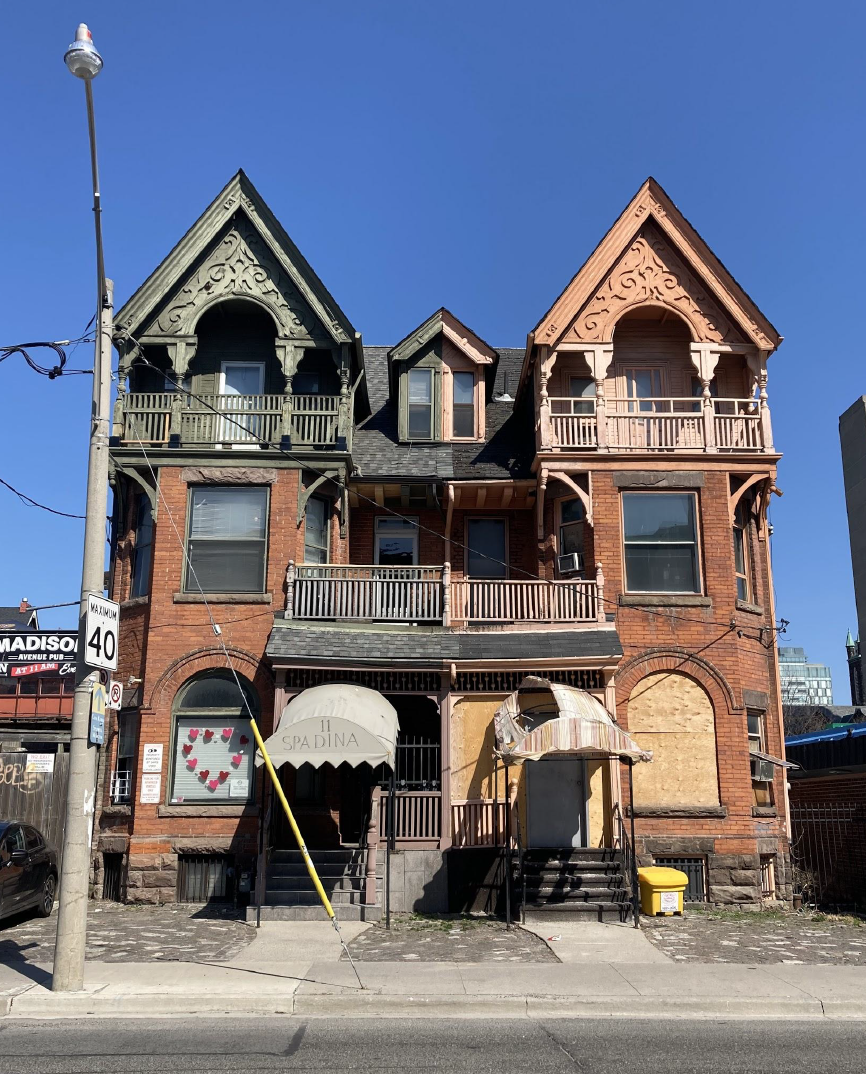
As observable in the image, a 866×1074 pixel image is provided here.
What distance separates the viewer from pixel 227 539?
19.7 m

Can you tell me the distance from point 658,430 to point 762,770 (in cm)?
701

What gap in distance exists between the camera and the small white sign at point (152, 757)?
18.4 metres

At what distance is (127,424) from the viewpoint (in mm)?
19953

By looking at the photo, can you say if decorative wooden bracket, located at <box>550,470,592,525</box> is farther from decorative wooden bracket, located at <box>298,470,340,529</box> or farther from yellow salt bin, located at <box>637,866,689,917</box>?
yellow salt bin, located at <box>637,866,689,917</box>

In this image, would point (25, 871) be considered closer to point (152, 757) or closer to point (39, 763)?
point (152, 757)

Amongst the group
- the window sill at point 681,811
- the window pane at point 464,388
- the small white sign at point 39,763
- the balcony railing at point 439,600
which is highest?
the window pane at point 464,388

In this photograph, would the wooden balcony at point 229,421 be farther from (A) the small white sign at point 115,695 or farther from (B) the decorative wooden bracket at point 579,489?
(A) the small white sign at point 115,695

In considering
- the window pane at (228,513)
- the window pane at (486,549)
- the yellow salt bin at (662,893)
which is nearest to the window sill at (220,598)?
the window pane at (228,513)

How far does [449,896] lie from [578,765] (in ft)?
11.3

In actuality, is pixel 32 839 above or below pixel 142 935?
above

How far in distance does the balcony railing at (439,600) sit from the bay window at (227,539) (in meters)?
1.19

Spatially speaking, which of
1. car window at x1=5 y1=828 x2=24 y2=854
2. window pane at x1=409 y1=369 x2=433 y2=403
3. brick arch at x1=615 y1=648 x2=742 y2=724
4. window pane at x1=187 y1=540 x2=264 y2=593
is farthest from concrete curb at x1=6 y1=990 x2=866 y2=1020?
window pane at x1=409 y1=369 x2=433 y2=403

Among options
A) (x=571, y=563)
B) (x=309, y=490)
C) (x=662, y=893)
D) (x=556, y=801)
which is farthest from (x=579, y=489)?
(x=662, y=893)

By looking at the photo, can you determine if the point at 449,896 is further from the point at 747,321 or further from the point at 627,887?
the point at 747,321
